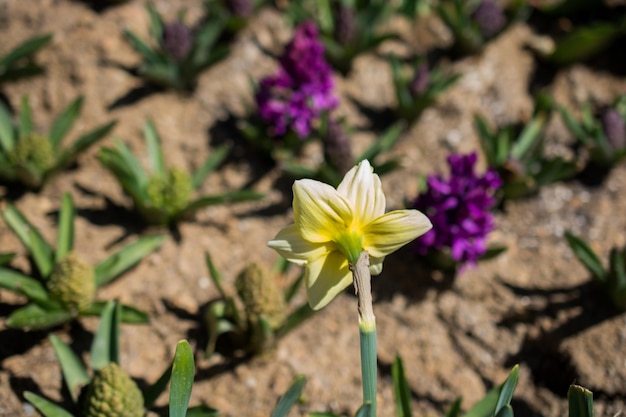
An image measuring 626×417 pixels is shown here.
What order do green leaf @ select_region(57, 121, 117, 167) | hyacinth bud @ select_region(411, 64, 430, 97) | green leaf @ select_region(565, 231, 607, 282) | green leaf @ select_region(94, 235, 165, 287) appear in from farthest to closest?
hyacinth bud @ select_region(411, 64, 430, 97) < green leaf @ select_region(57, 121, 117, 167) < green leaf @ select_region(565, 231, 607, 282) < green leaf @ select_region(94, 235, 165, 287)

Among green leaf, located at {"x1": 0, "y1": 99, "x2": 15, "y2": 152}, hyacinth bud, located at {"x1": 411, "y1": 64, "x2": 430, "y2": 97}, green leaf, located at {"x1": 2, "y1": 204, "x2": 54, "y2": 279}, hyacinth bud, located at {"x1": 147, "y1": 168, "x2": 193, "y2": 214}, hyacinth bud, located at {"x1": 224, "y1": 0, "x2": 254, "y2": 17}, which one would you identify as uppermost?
hyacinth bud, located at {"x1": 224, "y1": 0, "x2": 254, "y2": 17}

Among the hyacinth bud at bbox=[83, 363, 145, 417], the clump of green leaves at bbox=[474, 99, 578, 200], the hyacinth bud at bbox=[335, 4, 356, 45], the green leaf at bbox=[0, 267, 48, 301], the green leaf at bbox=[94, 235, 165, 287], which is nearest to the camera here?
the hyacinth bud at bbox=[83, 363, 145, 417]

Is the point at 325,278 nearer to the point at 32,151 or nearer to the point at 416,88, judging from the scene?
the point at 32,151

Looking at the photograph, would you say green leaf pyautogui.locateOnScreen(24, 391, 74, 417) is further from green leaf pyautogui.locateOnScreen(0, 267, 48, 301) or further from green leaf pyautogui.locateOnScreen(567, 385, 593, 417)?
green leaf pyautogui.locateOnScreen(567, 385, 593, 417)

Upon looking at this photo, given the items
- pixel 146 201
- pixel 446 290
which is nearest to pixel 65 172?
pixel 146 201

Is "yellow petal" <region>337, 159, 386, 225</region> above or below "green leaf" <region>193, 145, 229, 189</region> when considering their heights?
above

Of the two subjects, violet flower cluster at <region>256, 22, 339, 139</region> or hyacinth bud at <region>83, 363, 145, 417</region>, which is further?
violet flower cluster at <region>256, 22, 339, 139</region>

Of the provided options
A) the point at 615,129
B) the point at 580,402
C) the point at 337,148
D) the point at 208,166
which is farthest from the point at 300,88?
the point at 580,402

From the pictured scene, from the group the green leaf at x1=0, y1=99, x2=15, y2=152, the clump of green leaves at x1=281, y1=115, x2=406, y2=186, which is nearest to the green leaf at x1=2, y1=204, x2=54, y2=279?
the green leaf at x1=0, y1=99, x2=15, y2=152
